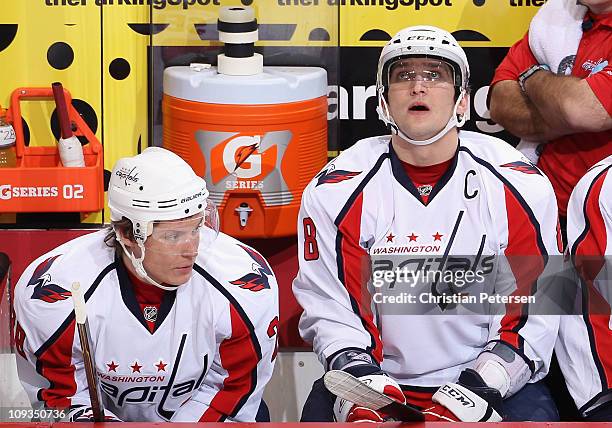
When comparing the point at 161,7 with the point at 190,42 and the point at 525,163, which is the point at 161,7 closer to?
the point at 190,42

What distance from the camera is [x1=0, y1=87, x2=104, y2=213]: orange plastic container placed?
3.67 metres

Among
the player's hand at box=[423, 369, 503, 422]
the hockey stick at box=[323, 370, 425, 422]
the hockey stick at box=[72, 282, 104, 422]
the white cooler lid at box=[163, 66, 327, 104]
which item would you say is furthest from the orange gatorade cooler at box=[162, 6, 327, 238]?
the hockey stick at box=[323, 370, 425, 422]

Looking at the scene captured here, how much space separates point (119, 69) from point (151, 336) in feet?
4.20

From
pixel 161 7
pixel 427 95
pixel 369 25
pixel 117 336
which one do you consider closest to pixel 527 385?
pixel 427 95

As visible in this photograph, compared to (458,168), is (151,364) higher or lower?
lower

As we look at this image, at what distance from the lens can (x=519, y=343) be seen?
289 cm

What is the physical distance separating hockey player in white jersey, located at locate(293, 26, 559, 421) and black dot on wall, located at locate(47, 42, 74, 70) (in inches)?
44.7

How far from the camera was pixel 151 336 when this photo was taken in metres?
2.77

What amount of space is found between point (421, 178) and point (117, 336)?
34.2 inches

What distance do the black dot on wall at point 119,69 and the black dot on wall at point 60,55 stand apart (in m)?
0.13

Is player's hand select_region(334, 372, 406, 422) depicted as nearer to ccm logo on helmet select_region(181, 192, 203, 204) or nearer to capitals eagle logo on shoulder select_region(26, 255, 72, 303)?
ccm logo on helmet select_region(181, 192, 203, 204)

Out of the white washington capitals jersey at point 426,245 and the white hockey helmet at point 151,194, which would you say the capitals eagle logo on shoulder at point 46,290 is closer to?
the white hockey helmet at point 151,194

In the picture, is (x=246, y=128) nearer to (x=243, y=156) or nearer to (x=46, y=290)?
(x=243, y=156)

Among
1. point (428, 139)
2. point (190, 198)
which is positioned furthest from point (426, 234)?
point (190, 198)
